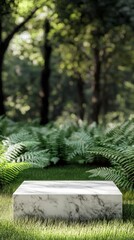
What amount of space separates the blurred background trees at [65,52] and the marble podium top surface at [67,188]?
5997 mm

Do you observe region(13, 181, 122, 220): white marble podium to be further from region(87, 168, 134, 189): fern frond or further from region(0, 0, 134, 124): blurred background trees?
region(0, 0, 134, 124): blurred background trees

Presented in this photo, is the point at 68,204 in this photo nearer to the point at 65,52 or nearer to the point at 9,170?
the point at 9,170

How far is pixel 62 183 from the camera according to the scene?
6.45m

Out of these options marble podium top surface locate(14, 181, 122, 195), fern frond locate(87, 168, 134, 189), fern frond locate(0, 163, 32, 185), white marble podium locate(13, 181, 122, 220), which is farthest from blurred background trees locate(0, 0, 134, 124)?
white marble podium locate(13, 181, 122, 220)

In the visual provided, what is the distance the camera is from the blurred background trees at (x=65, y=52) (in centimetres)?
1761

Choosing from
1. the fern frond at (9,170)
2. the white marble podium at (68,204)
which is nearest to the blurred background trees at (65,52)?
the fern frond at (9,170)

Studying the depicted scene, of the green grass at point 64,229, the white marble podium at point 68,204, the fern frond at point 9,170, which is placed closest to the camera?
the green grass at point 64,229

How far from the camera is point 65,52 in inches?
1218

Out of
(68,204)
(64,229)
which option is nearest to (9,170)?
(68,204)

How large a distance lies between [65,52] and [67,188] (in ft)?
83.7

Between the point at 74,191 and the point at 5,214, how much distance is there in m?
0.92

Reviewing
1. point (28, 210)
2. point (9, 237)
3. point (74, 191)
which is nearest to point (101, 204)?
point (74, 191)

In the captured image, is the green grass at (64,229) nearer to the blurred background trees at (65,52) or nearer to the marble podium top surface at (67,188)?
the marble podium top surface at (67,188)

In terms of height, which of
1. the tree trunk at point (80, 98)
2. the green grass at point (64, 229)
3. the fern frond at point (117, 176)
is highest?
the green grass at point (64, 229)
